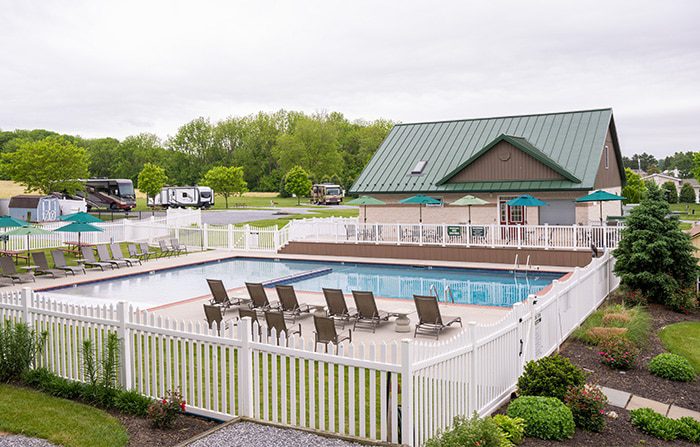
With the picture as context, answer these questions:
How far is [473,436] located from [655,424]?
113 inches

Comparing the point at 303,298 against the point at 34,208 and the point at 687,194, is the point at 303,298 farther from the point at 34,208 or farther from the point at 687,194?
the point at 687,194

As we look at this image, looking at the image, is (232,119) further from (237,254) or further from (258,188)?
(237,254)

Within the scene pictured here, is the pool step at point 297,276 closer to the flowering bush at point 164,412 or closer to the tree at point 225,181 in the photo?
the flowering bush at point 164,412

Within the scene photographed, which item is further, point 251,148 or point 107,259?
point 251,148

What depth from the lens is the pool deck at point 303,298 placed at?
12456mm

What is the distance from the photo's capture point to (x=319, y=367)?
20.4 ft

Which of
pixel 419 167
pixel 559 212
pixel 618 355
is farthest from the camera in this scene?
pixel 419 167

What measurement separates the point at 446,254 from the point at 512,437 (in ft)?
59.5

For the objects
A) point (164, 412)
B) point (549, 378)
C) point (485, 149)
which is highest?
point (485, 149)

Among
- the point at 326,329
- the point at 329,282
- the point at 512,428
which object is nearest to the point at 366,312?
the point at 326,329

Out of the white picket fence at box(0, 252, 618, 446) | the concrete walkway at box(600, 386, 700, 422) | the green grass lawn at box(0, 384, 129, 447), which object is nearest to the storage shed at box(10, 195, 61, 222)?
the white picket fence at box(0, 252, 618, 446)

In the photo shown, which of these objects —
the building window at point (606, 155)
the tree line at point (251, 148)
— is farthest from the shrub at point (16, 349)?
the tree line at point (251, 148)

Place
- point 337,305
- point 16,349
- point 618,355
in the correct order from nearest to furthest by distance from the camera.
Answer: point 16,349 → point 618,355 → point 337,305

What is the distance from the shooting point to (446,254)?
24344mm
